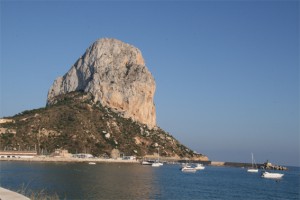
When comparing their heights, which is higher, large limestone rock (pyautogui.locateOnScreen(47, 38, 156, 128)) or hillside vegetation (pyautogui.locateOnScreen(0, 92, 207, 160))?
large limestone rock (pyautogui.locateOnScreen(47, 38, 156, 128))

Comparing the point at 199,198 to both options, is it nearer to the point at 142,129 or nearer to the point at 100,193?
the point at 100,193

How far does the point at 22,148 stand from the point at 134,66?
214 ft

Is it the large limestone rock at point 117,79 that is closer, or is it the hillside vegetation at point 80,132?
the hillside vegetation at point 80,132

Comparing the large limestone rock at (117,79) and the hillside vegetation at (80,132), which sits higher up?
the large limestone rock at (117,79)

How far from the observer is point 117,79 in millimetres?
175750

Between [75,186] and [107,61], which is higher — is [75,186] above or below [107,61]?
below

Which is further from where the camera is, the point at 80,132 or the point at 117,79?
the point at 117,79

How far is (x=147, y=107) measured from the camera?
186125 millimetres

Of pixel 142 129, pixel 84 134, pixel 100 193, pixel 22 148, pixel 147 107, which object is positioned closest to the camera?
pixel 100 193

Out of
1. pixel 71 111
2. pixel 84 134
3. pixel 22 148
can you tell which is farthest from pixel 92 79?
pixel 22 148

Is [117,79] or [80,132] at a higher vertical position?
[117,79]

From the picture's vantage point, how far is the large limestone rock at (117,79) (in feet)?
568

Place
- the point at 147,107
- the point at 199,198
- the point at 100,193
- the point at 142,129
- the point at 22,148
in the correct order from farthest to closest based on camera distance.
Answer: the point at 147,107, the point at 142,129, the point at 22,148, the point at 199,198, the point at 100,193

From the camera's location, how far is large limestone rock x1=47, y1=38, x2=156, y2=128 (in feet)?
568
